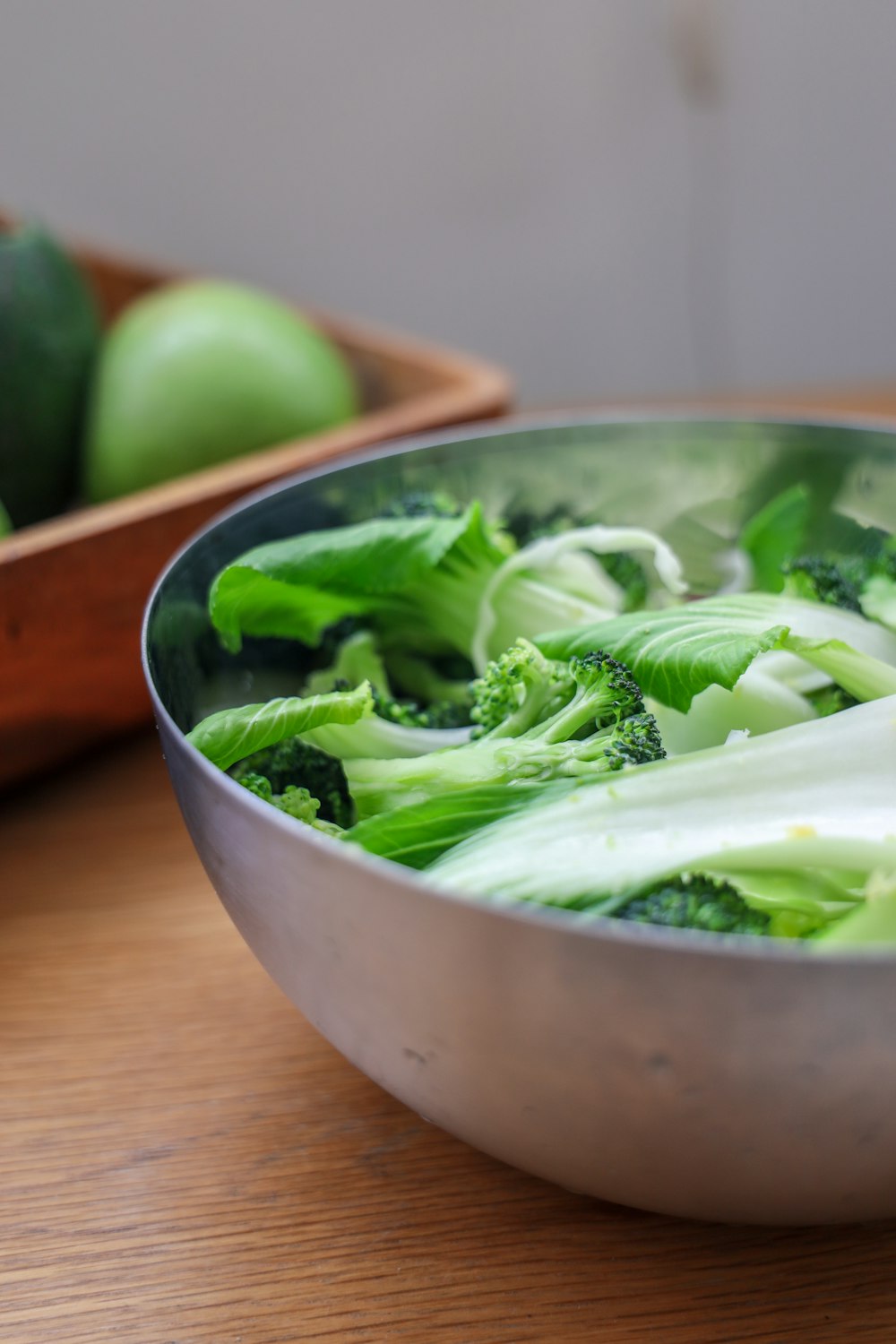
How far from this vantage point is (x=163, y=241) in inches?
53.7

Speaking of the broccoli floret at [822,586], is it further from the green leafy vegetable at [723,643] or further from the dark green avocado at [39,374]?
the dark green avocado at [39,374]

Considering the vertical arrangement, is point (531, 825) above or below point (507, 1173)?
above

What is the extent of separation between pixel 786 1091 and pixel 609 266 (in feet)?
4.37

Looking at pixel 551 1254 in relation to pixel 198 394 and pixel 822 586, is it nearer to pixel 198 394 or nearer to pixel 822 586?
pixel 822 586

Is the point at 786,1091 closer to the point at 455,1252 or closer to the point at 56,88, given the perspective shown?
the point at 455,1252

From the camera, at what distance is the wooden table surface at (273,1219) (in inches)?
16.3

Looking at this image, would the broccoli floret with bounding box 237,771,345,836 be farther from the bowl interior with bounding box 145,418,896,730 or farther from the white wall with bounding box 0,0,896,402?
the white wall with bounding box 0,0,896,402

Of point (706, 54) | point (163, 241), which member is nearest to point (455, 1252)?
point (163, 241)

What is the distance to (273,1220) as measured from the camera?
1.50 feet

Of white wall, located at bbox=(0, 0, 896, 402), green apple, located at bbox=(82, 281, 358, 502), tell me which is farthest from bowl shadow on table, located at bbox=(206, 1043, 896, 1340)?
white wall, located at bbox=(0, 0, 896, 402)

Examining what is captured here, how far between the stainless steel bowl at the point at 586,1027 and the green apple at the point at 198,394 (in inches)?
17.4

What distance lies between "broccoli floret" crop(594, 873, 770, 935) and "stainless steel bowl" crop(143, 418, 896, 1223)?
0.03 metres

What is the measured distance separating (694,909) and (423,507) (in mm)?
318

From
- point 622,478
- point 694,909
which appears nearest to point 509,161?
point 622,478
